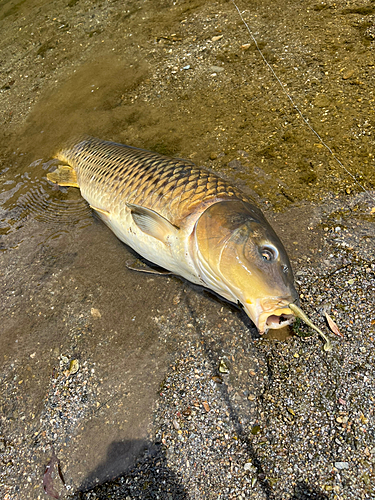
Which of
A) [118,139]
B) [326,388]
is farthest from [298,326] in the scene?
[118,139]

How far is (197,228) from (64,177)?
9.02 ft

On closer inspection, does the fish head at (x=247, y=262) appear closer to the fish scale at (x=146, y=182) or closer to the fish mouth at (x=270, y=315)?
the fish mouth at (x=270, y=315)

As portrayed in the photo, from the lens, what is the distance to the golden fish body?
7.66ft

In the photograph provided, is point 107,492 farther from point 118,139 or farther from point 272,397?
point 118,139

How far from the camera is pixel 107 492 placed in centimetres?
228

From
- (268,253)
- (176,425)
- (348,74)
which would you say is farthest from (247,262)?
(348,74)

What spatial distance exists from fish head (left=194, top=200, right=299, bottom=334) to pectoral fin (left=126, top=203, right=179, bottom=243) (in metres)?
0.30

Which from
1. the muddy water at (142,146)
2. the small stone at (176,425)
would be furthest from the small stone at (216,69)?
the small stone at (176,425)

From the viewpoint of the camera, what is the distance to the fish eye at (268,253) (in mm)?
2374

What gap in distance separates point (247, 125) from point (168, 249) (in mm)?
2415

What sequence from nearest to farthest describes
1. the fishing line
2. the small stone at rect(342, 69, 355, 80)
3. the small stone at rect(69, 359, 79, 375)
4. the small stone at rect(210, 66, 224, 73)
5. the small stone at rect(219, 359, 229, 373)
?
the small stone at rect(219, 359, 229, 373) → the small stone at rect(69, 359, 79, 375) → the fishing line → the small stone at rect(342, 69, 355, 80) → the small stone at rect(210, 66, 224, 73)

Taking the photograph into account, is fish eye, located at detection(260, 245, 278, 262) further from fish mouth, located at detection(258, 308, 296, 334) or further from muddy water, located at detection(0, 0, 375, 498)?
muddy water, located at detection(0, 0, 375, 498)

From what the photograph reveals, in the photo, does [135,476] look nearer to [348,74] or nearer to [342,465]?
[342,465]

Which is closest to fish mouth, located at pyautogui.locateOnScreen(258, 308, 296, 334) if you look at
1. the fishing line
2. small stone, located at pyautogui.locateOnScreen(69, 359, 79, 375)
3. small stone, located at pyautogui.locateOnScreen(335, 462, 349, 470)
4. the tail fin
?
small stone, located at pyautogui.locateOnScreen(335, 462, 349, 470)
